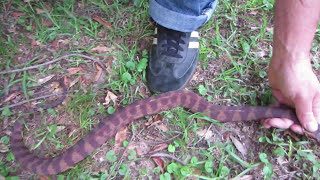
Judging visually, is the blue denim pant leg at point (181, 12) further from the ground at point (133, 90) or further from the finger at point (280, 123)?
the finger at point (280, 123)

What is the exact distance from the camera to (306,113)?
2350mm

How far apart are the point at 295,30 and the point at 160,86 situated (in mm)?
1395

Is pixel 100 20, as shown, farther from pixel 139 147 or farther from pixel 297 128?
pixel 297 128

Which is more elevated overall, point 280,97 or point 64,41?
point 64,41

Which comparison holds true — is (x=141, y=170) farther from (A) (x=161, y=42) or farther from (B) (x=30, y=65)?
(B) (x=30, y=65)

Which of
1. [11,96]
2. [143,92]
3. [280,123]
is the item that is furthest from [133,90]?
[280,123]

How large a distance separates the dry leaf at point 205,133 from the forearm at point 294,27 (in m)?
0.97

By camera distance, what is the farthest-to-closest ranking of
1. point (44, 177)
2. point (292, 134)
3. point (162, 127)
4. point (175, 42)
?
point (175, 42) < point (162, 127) < point (292, 134) < point (44, 177)

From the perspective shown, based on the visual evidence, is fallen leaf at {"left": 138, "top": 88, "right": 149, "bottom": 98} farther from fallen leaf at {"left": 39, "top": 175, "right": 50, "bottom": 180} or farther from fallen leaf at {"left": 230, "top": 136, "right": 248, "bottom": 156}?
fallen leaf at {"left": 39, "top": 175, "right": 50, "bottom": 180}

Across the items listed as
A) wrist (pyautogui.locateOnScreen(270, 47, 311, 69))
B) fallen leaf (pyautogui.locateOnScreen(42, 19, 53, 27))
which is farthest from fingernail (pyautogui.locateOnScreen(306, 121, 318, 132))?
fallen leaf (pyautogui.locateOnScreen(42, 19, 53, 27))

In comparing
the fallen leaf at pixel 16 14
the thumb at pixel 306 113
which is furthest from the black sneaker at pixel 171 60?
the fallen leaf at pixel 16 14

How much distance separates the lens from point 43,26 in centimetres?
328

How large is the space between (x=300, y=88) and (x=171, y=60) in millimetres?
1310

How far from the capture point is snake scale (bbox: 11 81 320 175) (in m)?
2.42
